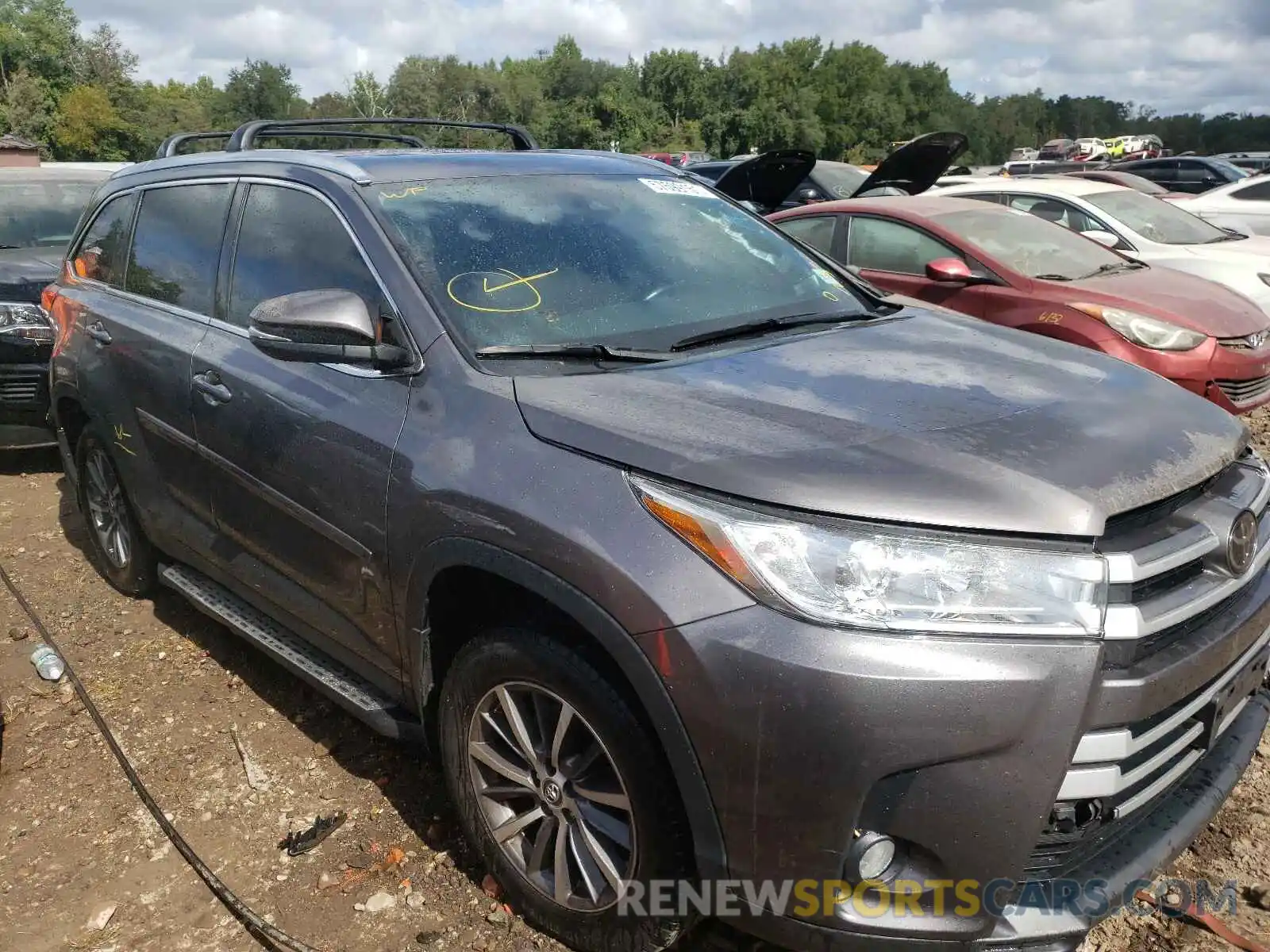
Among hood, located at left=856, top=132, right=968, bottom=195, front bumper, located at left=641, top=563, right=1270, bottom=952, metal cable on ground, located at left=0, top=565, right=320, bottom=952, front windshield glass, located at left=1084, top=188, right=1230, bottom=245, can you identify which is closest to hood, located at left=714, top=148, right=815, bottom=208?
hood, located at left=856, top=132, right=968, bottom=195

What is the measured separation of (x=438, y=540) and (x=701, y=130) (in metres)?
91.0

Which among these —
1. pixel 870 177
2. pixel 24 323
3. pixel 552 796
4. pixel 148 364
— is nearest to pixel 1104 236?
pixel 870 177

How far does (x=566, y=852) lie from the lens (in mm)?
2354

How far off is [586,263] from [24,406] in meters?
4.81

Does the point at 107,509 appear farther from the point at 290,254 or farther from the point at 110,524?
the point at 290,254

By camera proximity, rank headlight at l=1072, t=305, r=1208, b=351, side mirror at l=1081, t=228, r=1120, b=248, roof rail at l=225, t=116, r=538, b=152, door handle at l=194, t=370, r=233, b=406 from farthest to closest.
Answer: side mirror at l=1081, t=228, r=1120, b=248 < headlight at l=1072, t=305, r=1208, b=351 < roof rail at l=225, t=116, r=538, b=152 < door handle at l=194, t=370, r=233, b=406

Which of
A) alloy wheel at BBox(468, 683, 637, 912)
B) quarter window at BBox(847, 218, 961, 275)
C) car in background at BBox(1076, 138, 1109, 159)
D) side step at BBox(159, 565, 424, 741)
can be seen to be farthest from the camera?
car in background at BBox(1076, 138, 1109, 159)

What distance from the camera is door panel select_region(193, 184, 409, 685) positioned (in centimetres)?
262

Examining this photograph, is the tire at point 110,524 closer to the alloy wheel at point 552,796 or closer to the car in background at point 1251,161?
the alloy wheel at point 552,796

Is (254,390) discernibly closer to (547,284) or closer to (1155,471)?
(547,284)

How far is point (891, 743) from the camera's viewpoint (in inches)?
69.1

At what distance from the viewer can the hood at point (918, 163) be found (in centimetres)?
814

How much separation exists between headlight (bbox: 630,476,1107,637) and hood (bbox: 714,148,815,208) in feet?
19.1

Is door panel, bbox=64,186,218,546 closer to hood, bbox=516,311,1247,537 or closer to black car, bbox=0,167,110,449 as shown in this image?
hood, bbox=516,311,1247,537
